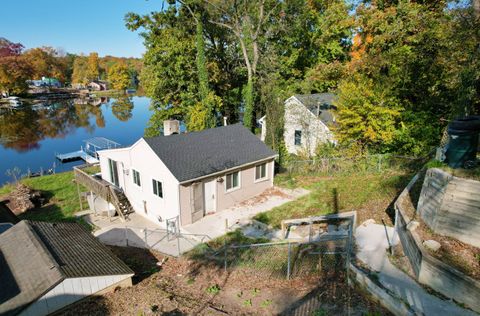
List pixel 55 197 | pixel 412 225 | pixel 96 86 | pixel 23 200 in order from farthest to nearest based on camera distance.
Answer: pixel 96 86 → pixel 55 197 → pixel 23 200 → pixel 412 225

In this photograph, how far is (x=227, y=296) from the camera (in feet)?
29.9

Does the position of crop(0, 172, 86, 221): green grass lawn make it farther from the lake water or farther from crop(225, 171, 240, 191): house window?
crop(225, 171, 240, 191): house window

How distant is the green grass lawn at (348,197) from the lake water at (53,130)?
92.1 ft

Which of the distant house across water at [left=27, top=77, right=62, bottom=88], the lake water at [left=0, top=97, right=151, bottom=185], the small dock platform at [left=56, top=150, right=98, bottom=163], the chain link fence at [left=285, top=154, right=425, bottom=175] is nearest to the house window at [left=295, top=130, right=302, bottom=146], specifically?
the chain link fence at [left=285, top=154, right=425, bottom=175]

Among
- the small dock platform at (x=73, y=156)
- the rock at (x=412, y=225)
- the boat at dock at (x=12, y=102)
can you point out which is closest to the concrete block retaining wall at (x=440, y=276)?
the rock at (x=412, y=225)

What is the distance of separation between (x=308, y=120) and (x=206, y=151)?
11028 millimetres

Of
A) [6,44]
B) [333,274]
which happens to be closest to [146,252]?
[333,274]

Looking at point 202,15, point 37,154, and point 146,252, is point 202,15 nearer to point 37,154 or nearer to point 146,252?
point 146,252

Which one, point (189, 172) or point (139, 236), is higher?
point (189, 172)

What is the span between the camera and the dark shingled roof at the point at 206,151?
15023 mm

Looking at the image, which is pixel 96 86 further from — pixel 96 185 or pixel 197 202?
pixel 197 202

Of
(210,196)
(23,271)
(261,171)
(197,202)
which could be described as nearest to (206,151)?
(210,196)

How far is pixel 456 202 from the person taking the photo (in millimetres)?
8008

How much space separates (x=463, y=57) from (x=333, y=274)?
14.5 m
